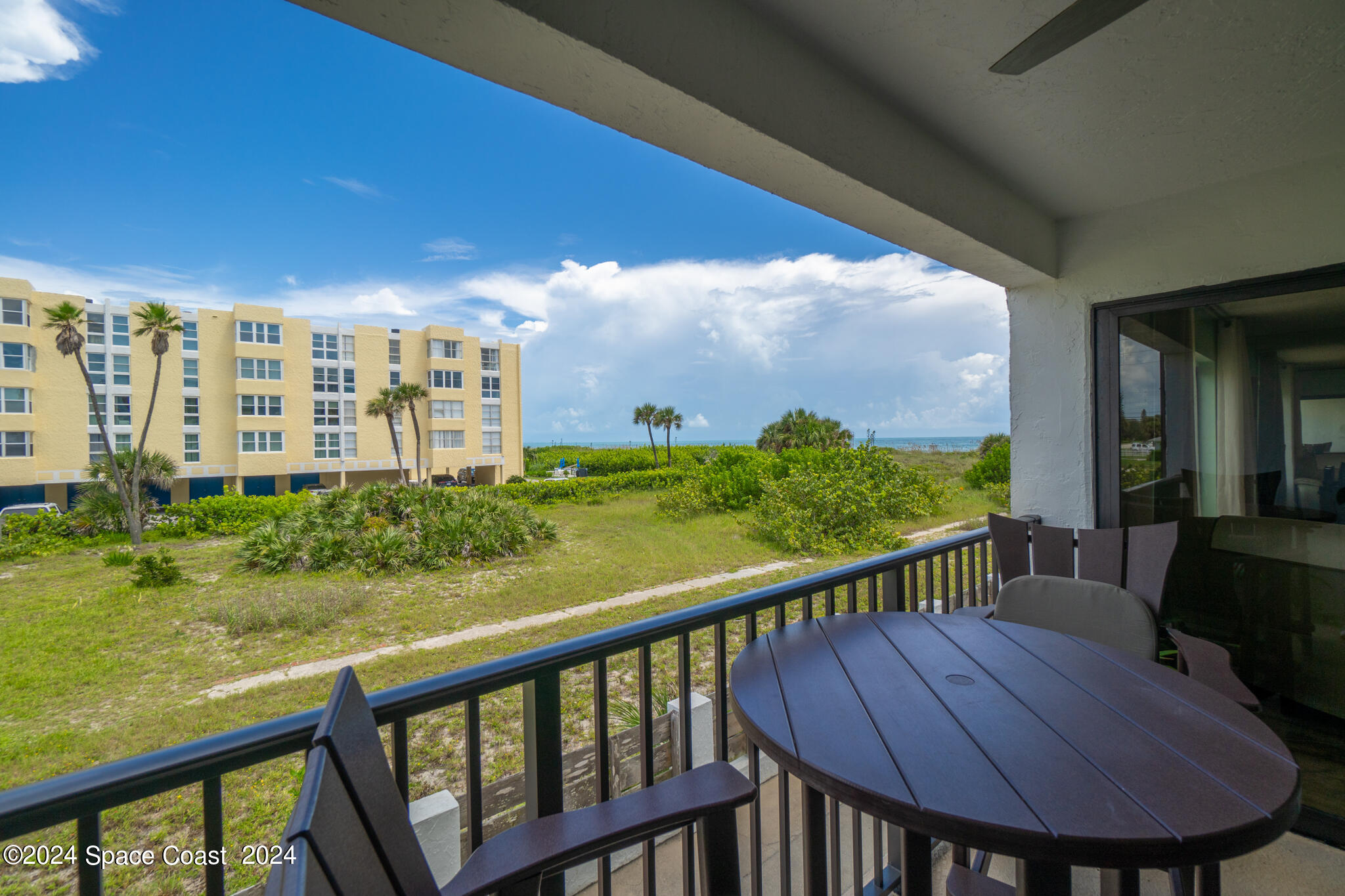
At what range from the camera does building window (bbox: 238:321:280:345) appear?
61.5 ft

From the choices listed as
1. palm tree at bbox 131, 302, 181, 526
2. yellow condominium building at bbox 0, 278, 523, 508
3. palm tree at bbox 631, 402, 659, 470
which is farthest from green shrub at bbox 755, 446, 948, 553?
yellow condominium building at bbox 0, 278, 523, 508

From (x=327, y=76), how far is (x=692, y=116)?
91.4ft

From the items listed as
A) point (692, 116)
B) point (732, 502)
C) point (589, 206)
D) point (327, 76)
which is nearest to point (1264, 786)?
point (692, 116)

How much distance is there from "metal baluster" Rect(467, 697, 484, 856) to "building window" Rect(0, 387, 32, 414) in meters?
17.7

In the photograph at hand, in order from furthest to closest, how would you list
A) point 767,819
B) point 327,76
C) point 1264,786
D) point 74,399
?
1. point 327,76
2. point 74,399
3. point 767,819
4. point 1264,786

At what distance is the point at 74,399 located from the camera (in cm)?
1261

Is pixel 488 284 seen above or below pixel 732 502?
above

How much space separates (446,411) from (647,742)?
23192 mm

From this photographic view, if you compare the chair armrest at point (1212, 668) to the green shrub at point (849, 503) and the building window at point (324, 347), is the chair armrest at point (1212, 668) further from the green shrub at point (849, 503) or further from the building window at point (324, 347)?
the building window at point (324, 347)

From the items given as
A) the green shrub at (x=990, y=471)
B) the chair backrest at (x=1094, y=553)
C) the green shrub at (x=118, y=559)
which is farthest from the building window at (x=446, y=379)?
the chair backrest at (x=1094, y=553)

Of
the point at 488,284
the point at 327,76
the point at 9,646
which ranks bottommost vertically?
the point at 9,646

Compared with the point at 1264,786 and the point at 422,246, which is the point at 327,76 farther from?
the point at 1264,786

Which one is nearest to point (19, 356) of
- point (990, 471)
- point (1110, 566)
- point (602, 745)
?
point (602, 745)

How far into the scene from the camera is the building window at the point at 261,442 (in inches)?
728
